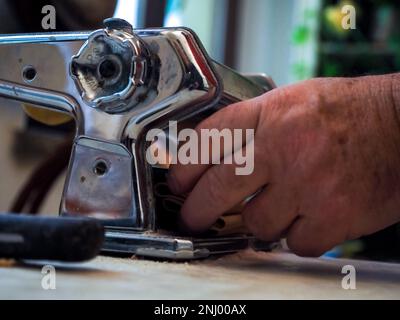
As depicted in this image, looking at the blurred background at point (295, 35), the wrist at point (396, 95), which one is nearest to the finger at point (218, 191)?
the wrist at point (396, 95)

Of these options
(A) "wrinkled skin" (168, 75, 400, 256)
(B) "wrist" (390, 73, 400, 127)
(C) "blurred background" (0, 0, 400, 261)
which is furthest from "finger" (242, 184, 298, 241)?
(C) "blurred background" (0, 0, 400, 261)

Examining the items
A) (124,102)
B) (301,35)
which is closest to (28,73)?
(124,102)

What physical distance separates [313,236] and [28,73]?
1.07 feet

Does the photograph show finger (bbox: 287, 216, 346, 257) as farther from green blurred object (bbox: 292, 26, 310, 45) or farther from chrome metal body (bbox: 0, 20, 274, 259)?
green blurred object (bbox: 292, 26, 310, 45)

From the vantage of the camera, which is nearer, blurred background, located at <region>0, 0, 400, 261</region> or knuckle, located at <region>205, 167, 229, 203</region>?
knuckle, located at <region>205, 167, 229, 203</region>

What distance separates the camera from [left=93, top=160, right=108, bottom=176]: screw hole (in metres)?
0.59

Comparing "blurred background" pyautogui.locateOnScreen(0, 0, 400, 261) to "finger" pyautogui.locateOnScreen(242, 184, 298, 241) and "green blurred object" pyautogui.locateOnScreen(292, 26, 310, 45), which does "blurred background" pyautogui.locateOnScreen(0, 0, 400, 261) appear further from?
"finger" pyautogui.locateOnScreen(242, 184, 298, 241)

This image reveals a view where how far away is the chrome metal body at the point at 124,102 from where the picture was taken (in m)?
0.56

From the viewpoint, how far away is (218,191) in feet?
1.93

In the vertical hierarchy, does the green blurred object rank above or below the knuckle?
above

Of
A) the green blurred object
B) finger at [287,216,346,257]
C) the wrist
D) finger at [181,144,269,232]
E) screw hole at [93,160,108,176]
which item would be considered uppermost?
the green blurred object

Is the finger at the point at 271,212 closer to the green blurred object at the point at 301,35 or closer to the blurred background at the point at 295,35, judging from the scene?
the blurred background at the point at 295,35

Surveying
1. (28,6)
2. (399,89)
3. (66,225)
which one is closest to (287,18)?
(28,6)

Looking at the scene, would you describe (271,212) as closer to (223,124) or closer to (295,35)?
(223,124)
